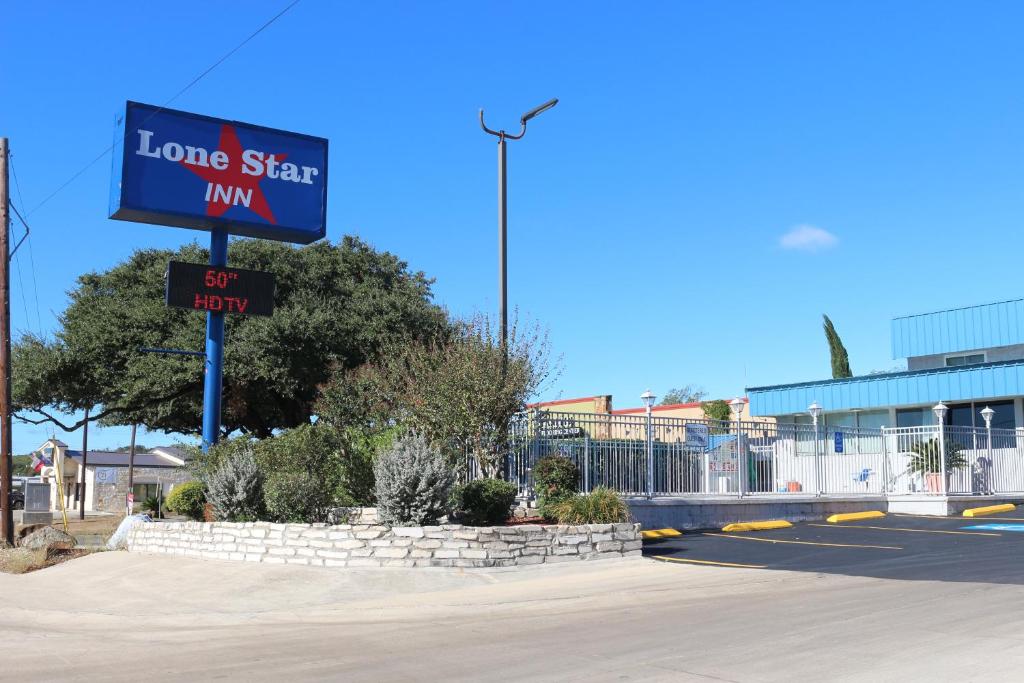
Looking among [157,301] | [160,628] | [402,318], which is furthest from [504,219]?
[157,301]

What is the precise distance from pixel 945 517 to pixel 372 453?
14.4 metres

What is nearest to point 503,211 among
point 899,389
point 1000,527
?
point 1000,527

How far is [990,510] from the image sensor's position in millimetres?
24328

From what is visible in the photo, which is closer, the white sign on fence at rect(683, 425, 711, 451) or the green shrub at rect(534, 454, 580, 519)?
the green shrub at rect(534, 454, 580, 519)

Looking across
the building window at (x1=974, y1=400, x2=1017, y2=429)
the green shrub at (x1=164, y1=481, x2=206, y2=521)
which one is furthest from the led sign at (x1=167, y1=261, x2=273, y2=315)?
the building window at (x1=974, y1=400, x2=1017, y2=429)

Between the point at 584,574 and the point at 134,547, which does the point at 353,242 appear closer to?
the point at 134,547

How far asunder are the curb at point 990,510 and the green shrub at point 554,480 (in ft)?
39.8

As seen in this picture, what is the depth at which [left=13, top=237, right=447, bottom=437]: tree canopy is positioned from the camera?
1147 inches

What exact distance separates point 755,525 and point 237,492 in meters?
10.6

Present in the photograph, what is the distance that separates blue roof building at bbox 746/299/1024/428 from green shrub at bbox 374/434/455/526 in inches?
950

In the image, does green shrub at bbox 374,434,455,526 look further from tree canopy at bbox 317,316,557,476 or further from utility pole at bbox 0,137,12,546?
utility pole at bbox 0,137,12,546

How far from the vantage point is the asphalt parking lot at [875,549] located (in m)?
13.5

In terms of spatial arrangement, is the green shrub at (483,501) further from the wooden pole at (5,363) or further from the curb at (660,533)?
the wooden pole at (5,363)

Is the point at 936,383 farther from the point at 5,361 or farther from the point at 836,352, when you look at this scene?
the point at 5,361
